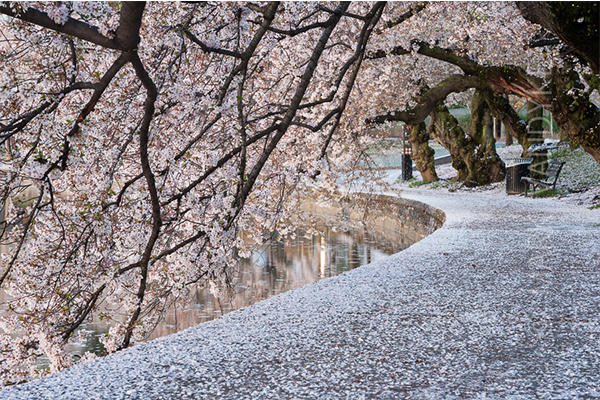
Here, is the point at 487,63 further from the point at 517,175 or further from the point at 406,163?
the point at 406,163

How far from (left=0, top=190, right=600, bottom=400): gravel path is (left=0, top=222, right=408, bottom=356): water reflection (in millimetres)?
4563

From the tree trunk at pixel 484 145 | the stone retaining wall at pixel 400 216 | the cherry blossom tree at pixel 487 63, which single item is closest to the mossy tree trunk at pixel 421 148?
the tree trunk at pixel 484 145

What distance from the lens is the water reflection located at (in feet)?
39.3

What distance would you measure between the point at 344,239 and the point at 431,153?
8.83 m

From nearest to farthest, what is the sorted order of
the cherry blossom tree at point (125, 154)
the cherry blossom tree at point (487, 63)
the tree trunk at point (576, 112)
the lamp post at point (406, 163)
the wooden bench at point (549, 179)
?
the cherry blossom tree at point (125, 154) → the tree trunk at point (576, 112) → the cherry blossom tree at point (487, 63) → the wooden bench at point (549, 179) → the lamp post at point (406, 163)

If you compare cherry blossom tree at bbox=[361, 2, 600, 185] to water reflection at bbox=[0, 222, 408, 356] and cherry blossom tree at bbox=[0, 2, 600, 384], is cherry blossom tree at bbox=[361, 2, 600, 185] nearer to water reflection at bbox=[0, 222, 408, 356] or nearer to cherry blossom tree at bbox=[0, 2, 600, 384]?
water reflection at bbox=[0, 222, 408, 356]

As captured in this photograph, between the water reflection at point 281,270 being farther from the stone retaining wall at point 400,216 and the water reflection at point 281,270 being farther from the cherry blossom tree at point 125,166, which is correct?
the cherry blossom tree at point 125,166

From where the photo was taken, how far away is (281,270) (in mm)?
16438

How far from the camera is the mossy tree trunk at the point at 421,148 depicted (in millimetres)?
27422

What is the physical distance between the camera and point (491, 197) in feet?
66.1

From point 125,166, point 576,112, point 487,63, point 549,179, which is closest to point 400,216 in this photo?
point 549,179

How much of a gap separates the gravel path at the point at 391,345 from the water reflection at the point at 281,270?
4.56 meters

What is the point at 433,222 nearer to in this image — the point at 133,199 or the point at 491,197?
the point at 491,197

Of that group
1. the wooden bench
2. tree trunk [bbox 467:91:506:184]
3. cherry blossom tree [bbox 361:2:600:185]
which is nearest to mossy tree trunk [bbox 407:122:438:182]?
tree trunk [bbox 467:91:506:184]
